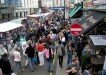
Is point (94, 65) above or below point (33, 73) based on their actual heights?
above

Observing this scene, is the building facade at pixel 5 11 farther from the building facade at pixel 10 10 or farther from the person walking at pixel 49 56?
the person walking at pixel 49 56

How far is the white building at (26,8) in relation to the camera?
71137 millimetres

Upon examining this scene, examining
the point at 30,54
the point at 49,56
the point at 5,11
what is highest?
the point at 30,54

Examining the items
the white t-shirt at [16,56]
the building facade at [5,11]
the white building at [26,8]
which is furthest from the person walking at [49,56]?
the white building at [26,8]

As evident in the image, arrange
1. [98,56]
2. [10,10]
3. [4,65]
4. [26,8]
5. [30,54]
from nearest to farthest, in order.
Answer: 1. [4,65]
2. [98,56]
3. [30,54]
4. [10,10]
5. [26,8]

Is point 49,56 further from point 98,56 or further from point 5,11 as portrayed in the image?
point 5,11

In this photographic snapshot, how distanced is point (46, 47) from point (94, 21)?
3.21 meters

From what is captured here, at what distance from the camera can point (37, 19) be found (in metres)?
55.8

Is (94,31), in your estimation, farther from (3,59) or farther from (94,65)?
(3,59)

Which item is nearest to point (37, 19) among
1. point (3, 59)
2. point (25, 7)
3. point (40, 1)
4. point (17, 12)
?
point (17, 12)

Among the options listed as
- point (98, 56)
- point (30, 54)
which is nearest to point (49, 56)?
point (30, 54)

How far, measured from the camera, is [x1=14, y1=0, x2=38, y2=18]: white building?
71.1 m

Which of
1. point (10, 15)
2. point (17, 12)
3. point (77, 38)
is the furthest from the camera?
point (17, 12)

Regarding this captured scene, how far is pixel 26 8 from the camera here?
8150 cm
